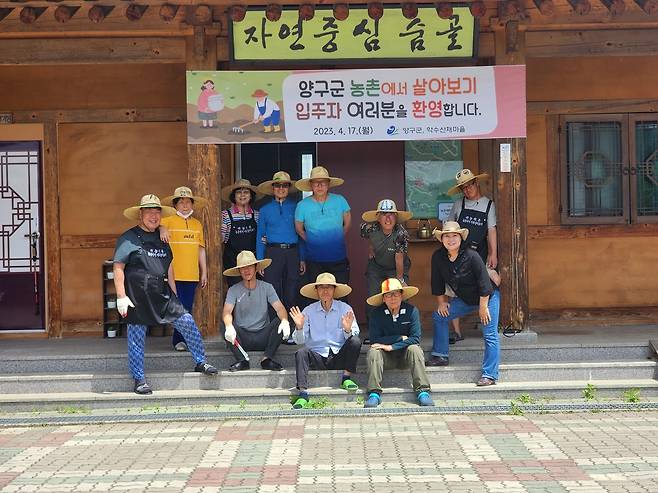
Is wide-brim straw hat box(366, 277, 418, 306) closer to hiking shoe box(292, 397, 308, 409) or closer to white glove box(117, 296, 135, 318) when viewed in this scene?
hiking shoe box(292, 397, 308, 409)

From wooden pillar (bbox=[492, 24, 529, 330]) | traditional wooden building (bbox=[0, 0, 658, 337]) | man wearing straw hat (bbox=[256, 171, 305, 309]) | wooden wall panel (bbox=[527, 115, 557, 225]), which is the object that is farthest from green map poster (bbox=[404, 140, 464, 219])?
man wearing straw hat (bbox=[256, 171, 305, 309])

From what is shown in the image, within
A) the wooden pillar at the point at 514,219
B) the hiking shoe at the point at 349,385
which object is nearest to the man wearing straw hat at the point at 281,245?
the hiking shoe at the point at 349,385

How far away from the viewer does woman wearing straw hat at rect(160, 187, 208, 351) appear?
8930mm

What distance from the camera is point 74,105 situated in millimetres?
10719

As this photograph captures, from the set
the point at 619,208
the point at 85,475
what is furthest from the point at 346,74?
the point at 85,475

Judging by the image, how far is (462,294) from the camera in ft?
28.2

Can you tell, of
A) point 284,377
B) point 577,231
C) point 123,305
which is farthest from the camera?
point 577,231

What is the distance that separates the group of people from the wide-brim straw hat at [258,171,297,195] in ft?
0.14

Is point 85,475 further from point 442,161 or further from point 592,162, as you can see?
point 592,162

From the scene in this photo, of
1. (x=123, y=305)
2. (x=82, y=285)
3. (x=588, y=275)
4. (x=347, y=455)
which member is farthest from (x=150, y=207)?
(x=588, y=275)

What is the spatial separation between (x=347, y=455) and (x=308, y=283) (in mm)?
2994

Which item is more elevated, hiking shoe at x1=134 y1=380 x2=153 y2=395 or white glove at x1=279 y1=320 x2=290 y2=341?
white glove at x1=279 y1=320 x2=290 y2=341

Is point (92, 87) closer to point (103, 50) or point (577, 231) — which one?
point (103, 50)

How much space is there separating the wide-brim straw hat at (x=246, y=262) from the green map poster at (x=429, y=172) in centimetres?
247
